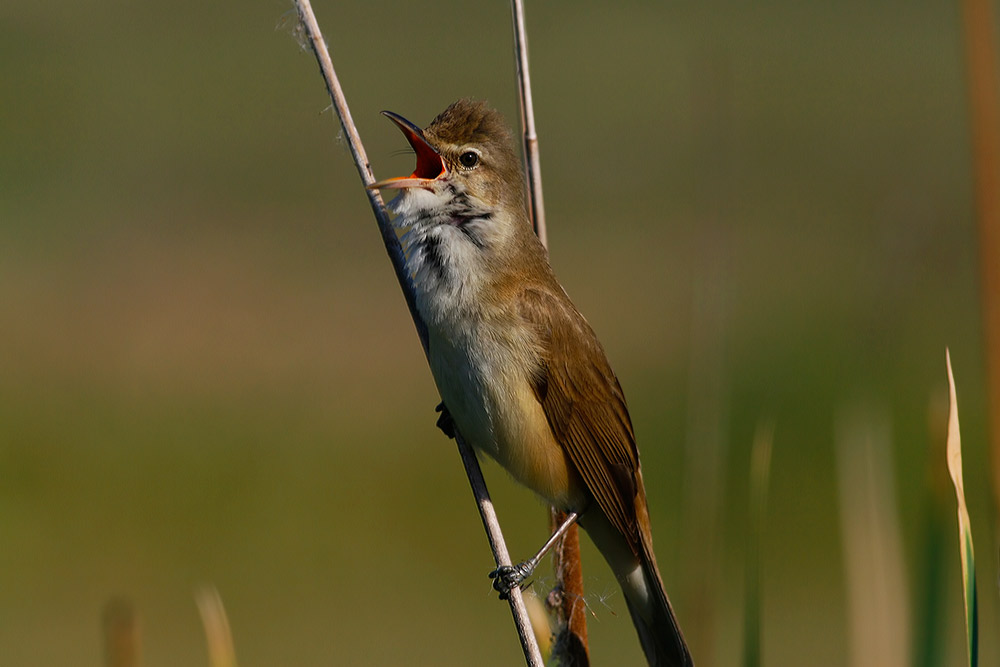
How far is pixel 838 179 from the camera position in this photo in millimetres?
14281

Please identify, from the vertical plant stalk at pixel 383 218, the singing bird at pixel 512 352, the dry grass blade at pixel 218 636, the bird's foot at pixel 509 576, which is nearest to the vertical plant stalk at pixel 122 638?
the dry grass blade at pixel 218 636

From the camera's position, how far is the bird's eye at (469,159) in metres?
2.87

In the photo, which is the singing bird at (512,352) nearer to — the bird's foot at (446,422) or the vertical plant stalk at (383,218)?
the bird's foot at (446,422)

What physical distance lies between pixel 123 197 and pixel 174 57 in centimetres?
493

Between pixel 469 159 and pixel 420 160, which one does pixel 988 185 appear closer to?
pixel 469 159

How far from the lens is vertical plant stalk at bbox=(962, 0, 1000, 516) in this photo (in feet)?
5.41

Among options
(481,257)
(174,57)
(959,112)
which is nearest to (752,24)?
(959,112)

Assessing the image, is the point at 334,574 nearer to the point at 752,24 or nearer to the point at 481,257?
the point at 481,257

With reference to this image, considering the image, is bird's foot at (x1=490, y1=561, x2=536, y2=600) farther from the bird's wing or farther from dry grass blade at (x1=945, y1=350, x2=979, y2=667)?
dry grass blade at (x1=945, y1=350, x2=979, y2=667)

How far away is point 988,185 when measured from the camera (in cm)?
166

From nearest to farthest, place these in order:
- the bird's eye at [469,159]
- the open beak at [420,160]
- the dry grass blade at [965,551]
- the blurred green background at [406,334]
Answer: the dry grass blade at [965,551]
the open beak at [420,160]
the bird's eye at [469,159]
the blurred green background at [406,334]

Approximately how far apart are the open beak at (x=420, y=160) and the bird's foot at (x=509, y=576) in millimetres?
894

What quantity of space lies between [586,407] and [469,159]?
695mm

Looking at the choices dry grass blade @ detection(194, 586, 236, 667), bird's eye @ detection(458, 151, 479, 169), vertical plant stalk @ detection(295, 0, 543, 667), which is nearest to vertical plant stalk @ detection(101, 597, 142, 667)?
dry grass blade @ detection(194, 586, 236, 667)
